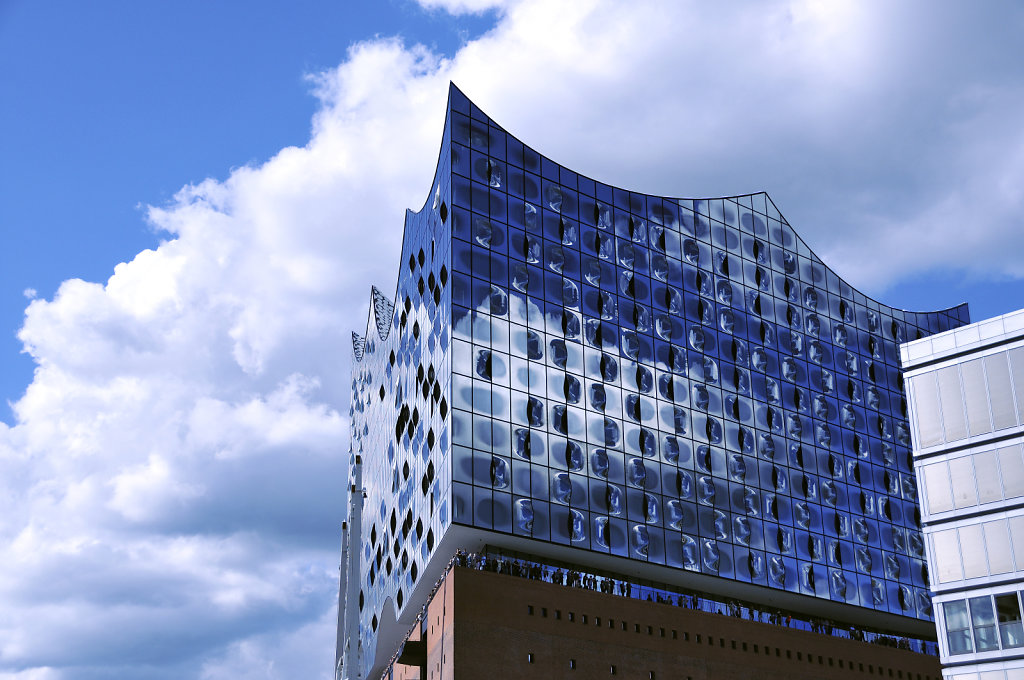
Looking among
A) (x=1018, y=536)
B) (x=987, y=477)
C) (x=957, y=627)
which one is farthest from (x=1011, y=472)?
(x=957, y=627)

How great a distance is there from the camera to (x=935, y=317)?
199 feet

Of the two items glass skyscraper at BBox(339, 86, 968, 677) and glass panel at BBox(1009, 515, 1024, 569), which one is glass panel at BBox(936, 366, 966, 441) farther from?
glass skyscraper at BBox(339, 86, 968, 677)

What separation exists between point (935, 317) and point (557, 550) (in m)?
31.8

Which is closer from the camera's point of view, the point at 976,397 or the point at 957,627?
the point at 957,627

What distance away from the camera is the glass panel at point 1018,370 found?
80.5 ft

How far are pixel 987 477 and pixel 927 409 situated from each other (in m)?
2.22

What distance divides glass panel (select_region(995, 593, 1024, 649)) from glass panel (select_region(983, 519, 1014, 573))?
25.1 inches

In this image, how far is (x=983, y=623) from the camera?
78.8 ft

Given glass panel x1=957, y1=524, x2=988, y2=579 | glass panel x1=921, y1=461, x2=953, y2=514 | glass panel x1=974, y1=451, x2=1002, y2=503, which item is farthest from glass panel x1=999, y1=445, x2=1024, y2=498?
glass panel x1=921, y1=461, x2=953, y2=514

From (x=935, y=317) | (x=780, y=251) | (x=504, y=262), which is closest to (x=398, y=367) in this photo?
(x=504, y=262)

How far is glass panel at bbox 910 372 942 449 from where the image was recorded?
2603 cm

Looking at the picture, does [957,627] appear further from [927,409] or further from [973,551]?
[927,409]

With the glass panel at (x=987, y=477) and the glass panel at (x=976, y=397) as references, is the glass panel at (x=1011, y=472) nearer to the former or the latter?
the glass panel at (x=987, y=477)

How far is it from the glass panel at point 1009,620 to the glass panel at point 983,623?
0.15 m
